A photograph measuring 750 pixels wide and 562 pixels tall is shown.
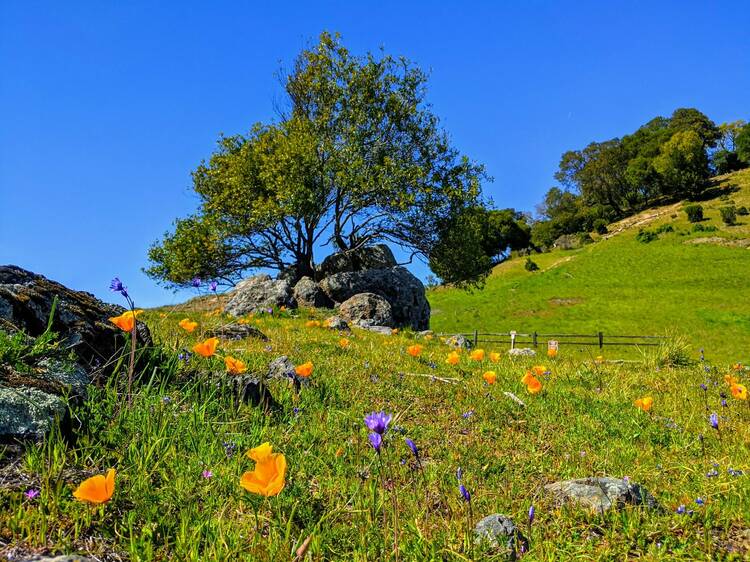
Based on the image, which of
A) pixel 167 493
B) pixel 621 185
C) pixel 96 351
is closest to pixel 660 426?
pixel 167 493

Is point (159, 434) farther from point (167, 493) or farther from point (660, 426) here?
point (660, 426)

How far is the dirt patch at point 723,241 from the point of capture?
52.2 metres

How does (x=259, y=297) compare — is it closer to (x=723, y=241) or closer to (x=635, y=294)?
(x=635, y=294)

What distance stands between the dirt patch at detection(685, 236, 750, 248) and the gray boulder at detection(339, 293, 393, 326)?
49.7 m

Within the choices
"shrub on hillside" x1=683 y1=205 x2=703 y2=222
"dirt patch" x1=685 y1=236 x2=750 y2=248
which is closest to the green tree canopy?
"dirt patch" x1=685 y1=236 x2=750 y2=248

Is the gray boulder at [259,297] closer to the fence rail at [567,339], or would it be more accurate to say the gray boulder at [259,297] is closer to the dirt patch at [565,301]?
the fence rail at [567,339]

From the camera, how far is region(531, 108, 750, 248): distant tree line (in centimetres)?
8281

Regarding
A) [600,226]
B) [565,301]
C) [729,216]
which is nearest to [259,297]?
[565,301]

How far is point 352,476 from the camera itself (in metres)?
3.27

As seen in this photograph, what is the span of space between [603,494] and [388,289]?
2113 cm

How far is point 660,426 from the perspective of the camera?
17.7 ft

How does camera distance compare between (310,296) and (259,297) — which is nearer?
(259,297)

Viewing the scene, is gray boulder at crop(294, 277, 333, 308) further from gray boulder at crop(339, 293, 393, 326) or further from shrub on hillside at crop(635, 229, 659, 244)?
shrub on hillside at crop(635, 229, 659, 244)

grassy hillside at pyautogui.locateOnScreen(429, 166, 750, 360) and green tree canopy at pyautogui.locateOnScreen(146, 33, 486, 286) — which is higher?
green tree canopy at pyautogui.locateOnScreen(146, 33, 486, 286)
